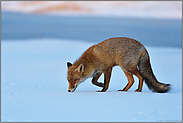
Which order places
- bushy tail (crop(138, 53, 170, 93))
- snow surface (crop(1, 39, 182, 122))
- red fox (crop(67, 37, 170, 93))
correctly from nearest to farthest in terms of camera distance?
snow surface (crop(1, 39, 182, 122))
red fox (crop(67, 37, 170, 93))
bushy tail (crop(138, 53, 170, 93))

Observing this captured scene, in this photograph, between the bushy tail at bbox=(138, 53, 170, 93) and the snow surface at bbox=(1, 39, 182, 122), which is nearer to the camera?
the snow surface at bbox=(1, 39, 182, 122)

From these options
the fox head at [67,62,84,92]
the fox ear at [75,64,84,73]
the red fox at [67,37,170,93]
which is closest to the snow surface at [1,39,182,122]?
the fox head at [67,62,84,92]

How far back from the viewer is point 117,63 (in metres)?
8.64

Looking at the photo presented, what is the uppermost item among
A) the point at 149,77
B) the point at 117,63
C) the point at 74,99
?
the point at 117,63

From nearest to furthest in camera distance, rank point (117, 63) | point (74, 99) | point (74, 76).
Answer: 1. point (74, 99)
2. point (117, 63)
3. point (74, 76)

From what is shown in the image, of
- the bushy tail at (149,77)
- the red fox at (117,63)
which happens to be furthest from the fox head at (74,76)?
the bushy tail at (149,77)

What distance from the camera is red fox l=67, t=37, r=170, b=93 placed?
8492 millimetres

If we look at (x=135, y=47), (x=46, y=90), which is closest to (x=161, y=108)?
(x=135, y=47)

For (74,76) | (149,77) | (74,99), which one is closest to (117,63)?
(149,77)

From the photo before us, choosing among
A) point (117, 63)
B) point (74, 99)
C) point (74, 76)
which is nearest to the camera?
point (74, 99)

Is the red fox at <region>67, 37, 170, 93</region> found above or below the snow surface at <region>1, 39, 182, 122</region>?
above

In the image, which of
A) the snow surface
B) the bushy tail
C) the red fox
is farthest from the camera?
the bushy tail

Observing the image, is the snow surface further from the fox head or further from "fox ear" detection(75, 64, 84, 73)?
→ "fox ear" detection(75, 64, 84, 73)

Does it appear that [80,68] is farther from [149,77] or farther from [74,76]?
[149,77]
